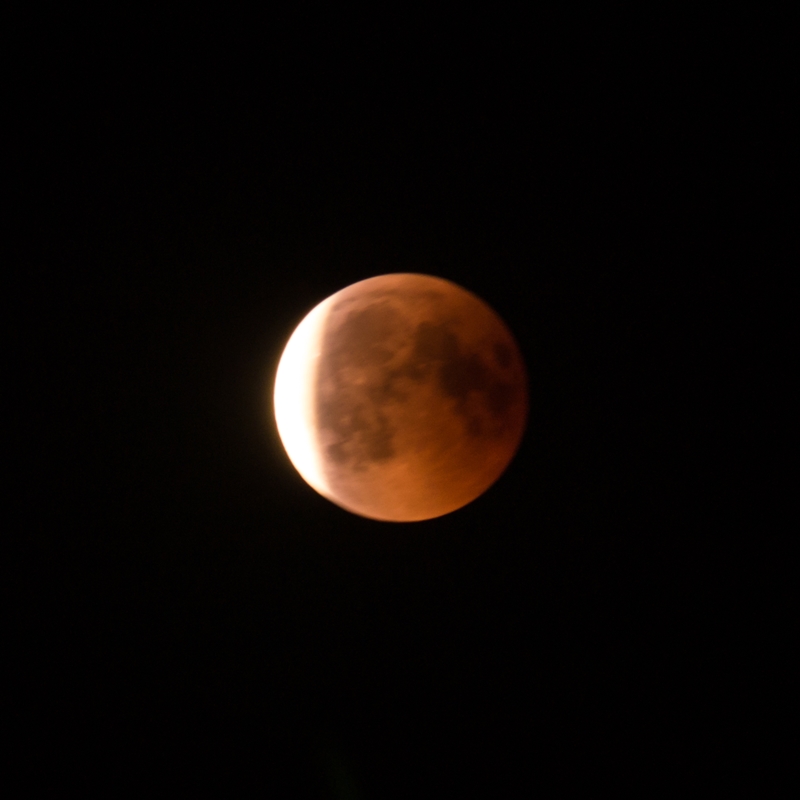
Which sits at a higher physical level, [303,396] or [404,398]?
[303,396]

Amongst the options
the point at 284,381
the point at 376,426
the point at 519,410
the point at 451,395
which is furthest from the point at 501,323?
the point at 284,381

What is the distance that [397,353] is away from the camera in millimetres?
2562

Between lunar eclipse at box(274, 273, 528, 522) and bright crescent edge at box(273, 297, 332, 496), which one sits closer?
lunar eclipse at box(274, 273, 528, 522)

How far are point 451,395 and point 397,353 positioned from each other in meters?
0.33

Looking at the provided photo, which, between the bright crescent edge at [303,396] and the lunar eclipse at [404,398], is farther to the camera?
the bright crescent edge at [303,396]

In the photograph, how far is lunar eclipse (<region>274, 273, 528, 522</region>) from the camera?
254 cm

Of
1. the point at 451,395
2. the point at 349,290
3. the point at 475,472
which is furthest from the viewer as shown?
the point at 349,290

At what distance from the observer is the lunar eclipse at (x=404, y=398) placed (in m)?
2.54

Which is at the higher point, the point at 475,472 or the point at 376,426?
the point at 376,426

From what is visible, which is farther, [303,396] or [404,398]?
[303,396]

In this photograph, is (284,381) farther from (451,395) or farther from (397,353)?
(451,395)

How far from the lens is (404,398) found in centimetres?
251

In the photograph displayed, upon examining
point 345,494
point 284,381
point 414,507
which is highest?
point 284,381

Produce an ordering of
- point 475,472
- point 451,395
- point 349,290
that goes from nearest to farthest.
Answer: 1. point 451,395
2. point 475,472
3. point 349,290
